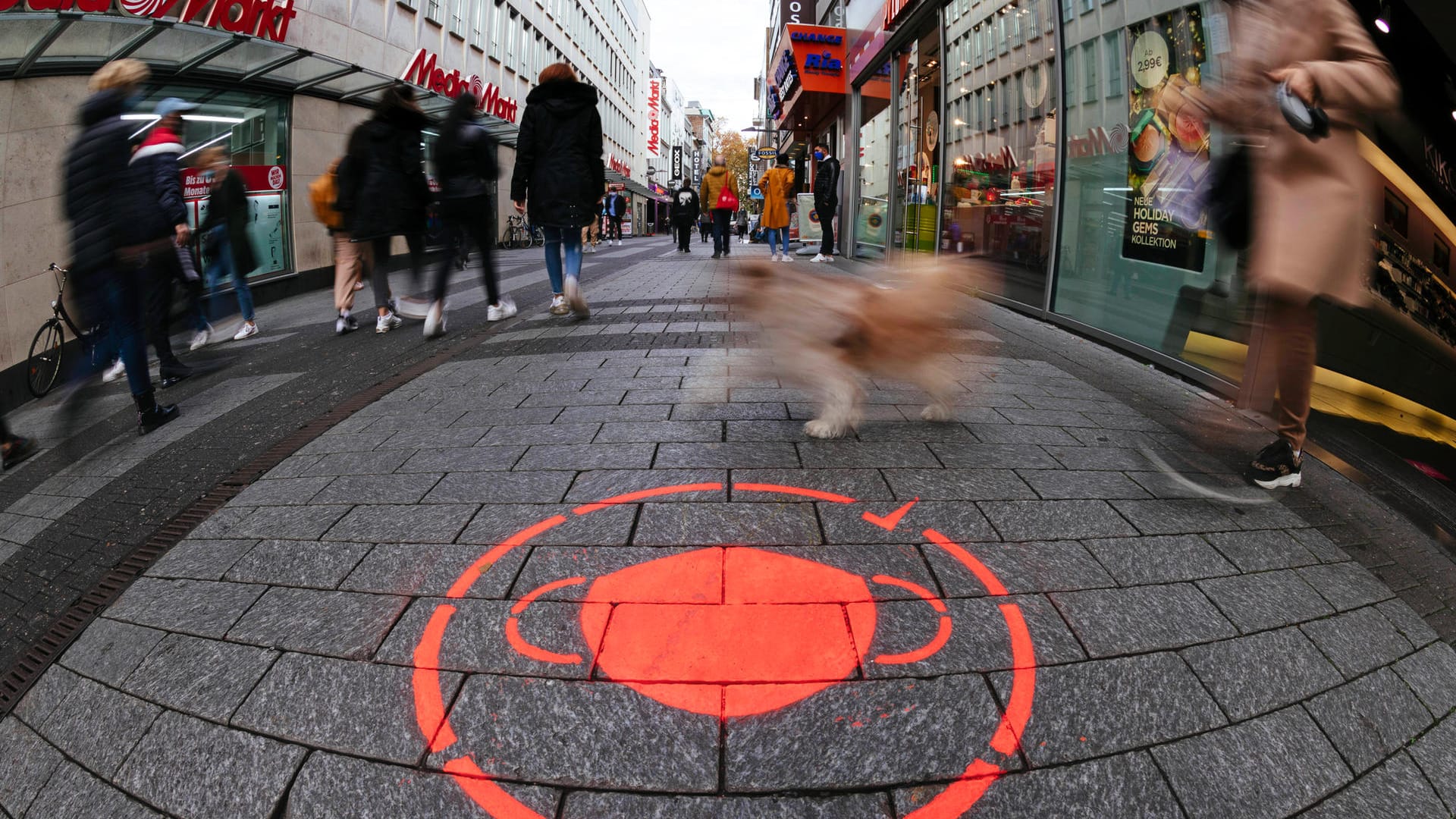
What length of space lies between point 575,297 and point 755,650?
225 inches

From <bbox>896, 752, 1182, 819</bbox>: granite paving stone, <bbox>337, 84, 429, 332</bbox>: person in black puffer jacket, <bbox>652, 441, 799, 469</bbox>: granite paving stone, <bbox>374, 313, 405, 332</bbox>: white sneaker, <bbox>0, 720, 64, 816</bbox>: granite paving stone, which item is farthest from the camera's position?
<bbox>374, 313, 405, 332</bbox>: white sneaker

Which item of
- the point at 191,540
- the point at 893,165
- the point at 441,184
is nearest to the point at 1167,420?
the point at 191,540

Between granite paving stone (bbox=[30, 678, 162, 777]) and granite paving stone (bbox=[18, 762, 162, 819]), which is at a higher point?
granite paving stone (bbox=[30, 678, 162, 777])

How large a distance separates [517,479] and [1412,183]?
466 cm

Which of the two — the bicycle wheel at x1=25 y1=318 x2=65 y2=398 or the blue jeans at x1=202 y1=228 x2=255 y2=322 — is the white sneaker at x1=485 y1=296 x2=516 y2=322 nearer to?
the blue jeans at x1=202 y1=228 x2=255 y2=322

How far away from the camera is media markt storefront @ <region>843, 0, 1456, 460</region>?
3814 mm

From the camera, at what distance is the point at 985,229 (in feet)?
31.0

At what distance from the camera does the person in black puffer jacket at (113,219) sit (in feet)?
13.8

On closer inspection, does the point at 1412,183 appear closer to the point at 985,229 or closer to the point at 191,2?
the point at 985,229

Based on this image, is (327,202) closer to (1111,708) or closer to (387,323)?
(387,323)

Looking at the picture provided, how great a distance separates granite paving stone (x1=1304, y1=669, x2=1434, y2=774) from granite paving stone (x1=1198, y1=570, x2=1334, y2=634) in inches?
10.0

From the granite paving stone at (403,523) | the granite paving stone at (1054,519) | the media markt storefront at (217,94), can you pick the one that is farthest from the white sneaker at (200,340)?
the granite paving stone at (1054,519)

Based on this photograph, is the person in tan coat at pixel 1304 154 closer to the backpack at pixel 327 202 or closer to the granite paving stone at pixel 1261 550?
the granite paving stone at pixel 1261 550

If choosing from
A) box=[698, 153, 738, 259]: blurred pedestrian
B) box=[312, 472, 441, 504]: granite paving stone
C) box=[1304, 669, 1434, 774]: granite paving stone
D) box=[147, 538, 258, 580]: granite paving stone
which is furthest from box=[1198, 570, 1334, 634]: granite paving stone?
box=[698, 153, 738, 259]: blurred pedestrian
